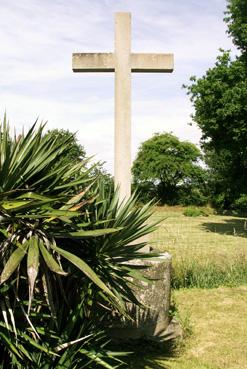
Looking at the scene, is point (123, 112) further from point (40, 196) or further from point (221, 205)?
point (221, 205)

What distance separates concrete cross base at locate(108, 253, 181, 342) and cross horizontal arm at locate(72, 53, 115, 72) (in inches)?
98.4

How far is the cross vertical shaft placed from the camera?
18.6ft

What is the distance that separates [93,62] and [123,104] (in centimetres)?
70

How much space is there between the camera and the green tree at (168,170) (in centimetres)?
5475

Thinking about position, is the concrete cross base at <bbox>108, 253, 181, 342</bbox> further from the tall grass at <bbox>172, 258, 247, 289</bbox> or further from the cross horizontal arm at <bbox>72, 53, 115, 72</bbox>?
the tall grass at <bbox>172, 258, 247, 289</bbox>

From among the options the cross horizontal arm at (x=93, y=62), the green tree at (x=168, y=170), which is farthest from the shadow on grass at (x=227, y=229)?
the green tree at (x=168, y=170)

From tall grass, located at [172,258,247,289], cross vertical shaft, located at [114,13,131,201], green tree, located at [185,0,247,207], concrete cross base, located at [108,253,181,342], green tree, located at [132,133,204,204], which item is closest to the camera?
concrete cross base, located at [108,253,181,342]

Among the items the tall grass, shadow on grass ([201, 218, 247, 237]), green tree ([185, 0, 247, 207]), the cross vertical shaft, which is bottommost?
shadow on grass ([201, 218, 247, 237])

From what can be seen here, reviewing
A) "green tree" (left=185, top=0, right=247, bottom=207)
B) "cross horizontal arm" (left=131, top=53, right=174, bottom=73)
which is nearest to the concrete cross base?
"cross horizontal arm" (left=131, top=53, right=174, bottom=73)

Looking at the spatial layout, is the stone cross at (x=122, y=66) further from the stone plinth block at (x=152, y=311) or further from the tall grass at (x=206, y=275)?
the tall grass at (x=206, y=275)

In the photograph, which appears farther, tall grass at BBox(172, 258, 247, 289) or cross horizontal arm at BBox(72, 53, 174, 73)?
tall grass at BBox(172, 258, 247, 289)

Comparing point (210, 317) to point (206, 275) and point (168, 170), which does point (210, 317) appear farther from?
point (168, 170)

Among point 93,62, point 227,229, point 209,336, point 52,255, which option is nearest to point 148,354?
point 209,336

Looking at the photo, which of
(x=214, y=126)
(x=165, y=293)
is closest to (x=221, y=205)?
(x=214, y=126)
